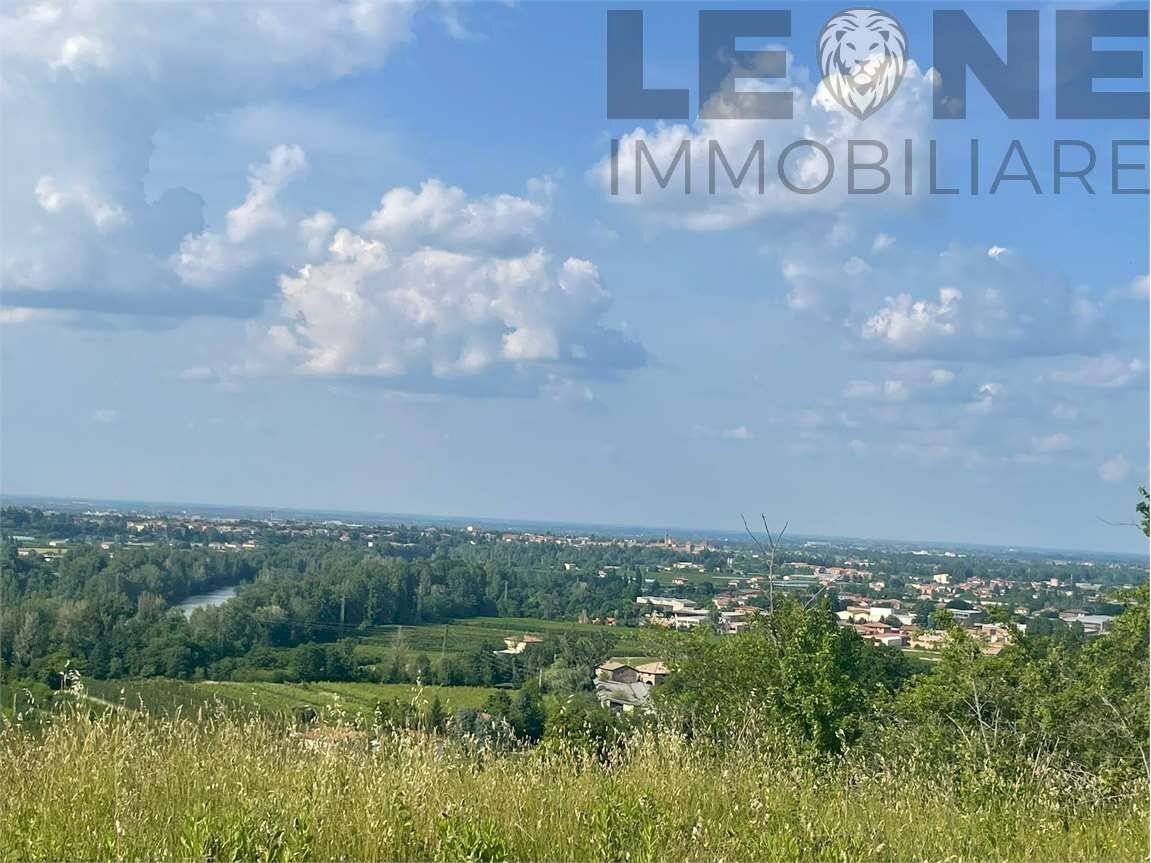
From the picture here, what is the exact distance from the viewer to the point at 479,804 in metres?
4.68

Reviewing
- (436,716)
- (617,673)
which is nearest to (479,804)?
(436,716)

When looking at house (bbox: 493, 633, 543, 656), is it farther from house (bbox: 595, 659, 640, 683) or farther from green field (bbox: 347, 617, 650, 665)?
house (bbox: 595, 659, 640, 683)

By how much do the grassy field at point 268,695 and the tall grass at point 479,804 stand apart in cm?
66

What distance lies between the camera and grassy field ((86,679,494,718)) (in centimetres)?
665

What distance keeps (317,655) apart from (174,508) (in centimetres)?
4522

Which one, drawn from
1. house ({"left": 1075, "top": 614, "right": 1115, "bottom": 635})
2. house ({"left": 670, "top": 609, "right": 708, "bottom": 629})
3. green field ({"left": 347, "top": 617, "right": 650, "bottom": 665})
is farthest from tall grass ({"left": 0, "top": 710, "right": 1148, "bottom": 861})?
green field ({"left": 347, "top": 617, "right": 650, "bottom": 665})

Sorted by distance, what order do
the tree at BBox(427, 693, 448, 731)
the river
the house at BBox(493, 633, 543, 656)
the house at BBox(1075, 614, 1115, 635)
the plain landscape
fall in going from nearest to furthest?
the plain landscape → the tree at BBox(427, 693, 448, 731) → the house at BBox(1075, 614, 1115, 635) → the house at BBox(493, 633, 543, 656) → the river

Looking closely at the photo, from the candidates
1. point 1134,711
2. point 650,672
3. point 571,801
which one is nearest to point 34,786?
point 571,801

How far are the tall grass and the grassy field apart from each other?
658 mm

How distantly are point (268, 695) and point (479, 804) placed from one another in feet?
35.6

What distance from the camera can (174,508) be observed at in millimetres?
64250

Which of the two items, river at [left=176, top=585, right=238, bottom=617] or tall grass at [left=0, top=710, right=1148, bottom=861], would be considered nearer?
tall grass at [left=0, top=710, right=1148, bottom=861]

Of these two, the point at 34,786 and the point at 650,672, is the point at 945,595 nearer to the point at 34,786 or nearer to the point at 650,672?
the point at 650,672

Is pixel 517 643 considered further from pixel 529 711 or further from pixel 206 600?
pixel 529 711
